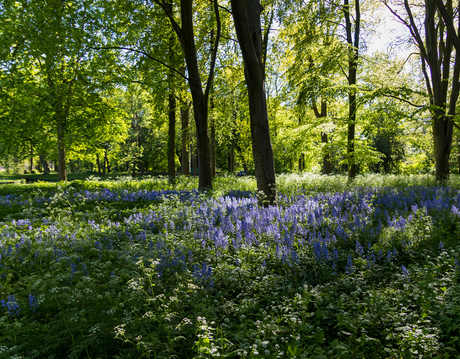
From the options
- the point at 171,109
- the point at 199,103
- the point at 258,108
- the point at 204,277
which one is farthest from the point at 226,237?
the point at 171,109

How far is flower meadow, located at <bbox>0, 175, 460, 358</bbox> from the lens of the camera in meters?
2.21

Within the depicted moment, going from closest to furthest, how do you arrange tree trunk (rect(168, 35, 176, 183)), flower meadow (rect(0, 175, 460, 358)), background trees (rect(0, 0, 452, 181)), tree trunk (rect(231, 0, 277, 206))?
flower meadow (rect(0, 175, 460, 358)) → tree trunk (rect(231, 0, 277, 206)) → background trees (rect(0, 0, 452, 181)) → tree trunk (rect(168, 35, 176, 183))

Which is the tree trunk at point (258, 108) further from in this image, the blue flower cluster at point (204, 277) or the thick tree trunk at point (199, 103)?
the blue flower cluster at point (204, 277)

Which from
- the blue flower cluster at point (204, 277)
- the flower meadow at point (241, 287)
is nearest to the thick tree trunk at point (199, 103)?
→ the flower meadow at point (241, 287)

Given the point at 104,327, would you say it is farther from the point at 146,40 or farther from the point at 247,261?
the point at 146,40

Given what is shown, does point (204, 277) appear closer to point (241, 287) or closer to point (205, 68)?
point (241, 287)

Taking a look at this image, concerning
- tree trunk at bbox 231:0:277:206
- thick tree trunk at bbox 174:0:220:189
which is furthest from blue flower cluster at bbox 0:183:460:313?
thick tree trunk at bbox 174:0:220:189

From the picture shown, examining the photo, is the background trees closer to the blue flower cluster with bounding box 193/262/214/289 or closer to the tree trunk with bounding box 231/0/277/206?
the tree trunk with bounding box 231/0/277/206

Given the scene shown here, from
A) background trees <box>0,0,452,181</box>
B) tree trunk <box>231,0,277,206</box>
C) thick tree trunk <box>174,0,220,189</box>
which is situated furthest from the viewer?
thick tree trunk <box>174,0,220,189</box>

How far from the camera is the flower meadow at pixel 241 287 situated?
221 cm

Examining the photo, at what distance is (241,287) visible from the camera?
3225 mm

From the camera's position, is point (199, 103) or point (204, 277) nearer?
point (204, 277)

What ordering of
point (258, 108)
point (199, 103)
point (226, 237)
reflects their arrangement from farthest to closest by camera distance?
point (199, 103) < point (258, 108) < point (226, 237)

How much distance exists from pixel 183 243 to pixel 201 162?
5.84 m
